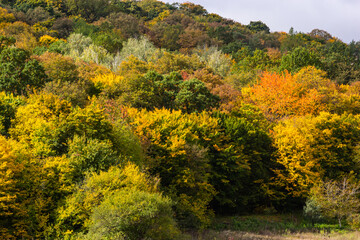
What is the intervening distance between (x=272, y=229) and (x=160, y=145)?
14.6m

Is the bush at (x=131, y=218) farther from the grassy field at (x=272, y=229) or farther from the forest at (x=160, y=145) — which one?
the grassy field at (x=272, y=229)

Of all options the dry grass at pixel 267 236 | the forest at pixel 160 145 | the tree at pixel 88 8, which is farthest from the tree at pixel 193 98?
the tree at pixel 88 8

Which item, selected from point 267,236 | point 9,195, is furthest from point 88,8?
→ point 9,195

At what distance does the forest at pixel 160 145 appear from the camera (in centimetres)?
2655

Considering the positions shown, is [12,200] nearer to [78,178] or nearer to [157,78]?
[78,178]

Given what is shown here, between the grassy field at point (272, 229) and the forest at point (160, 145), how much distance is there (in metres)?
1.52

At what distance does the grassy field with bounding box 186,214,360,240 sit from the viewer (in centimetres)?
3516

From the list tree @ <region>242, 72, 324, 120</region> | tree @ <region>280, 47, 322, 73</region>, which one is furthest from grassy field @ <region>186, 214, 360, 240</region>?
tree @ <region>280, 47, 322, 73</region>

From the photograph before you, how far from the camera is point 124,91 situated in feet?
167

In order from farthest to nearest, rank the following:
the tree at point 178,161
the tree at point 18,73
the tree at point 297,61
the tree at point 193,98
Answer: the tree at point 297,61
the tree at point 193,98
the tree at point 18,73
the tree at point 178,161

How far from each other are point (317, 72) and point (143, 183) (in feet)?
165

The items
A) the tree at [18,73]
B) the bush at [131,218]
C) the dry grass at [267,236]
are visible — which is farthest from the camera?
the tree at [18,73]

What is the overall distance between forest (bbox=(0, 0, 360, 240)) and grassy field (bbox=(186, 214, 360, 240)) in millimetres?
1521

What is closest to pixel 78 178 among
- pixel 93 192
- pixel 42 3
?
pixel 93 192
